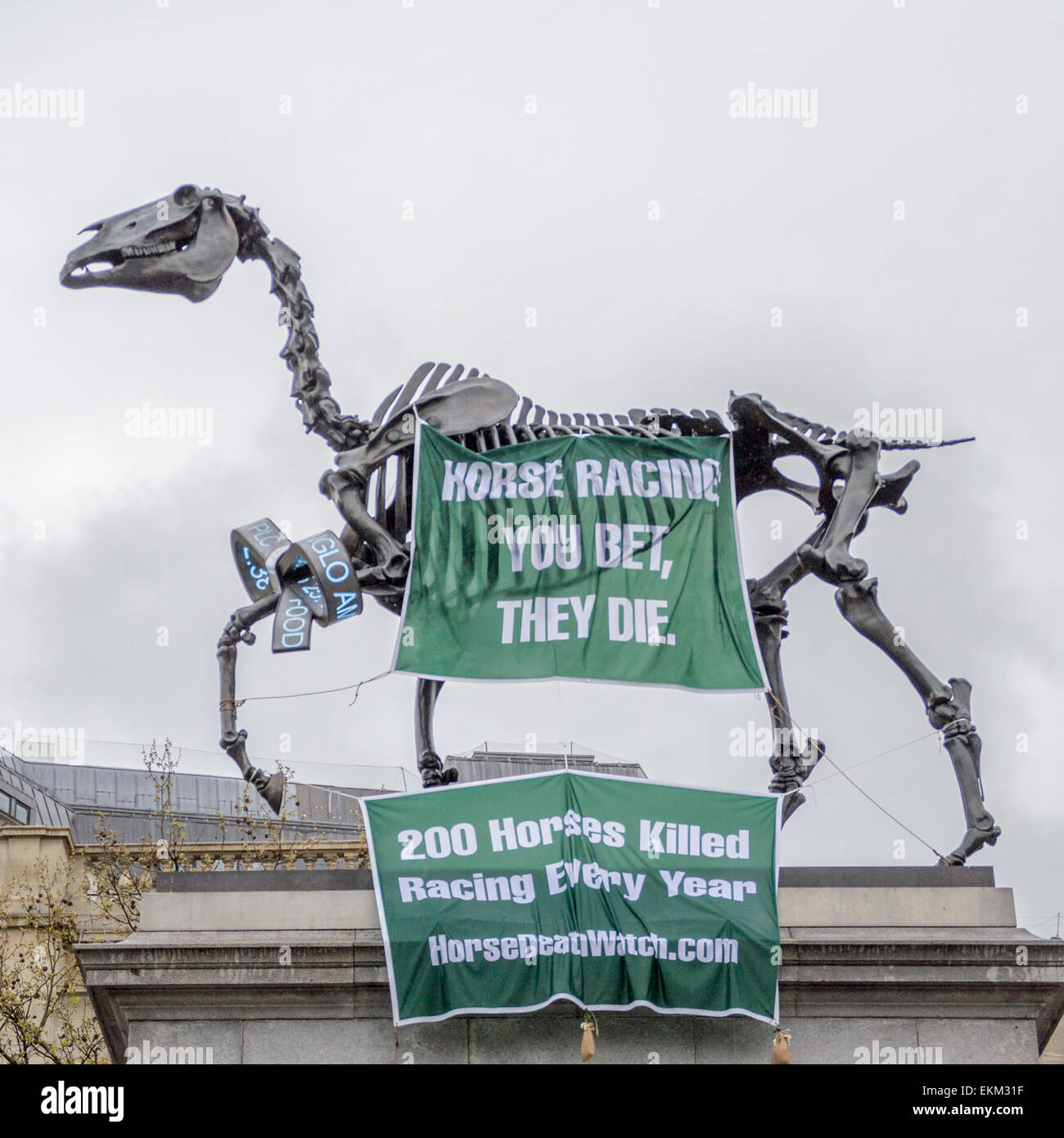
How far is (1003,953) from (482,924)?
497cm

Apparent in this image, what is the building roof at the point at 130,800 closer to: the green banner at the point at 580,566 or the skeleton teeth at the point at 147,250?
the skeleton teeth at the point at 147,250

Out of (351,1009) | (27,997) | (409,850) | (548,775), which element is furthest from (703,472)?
(27,997)

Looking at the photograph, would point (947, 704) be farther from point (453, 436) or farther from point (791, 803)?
point (453, 436)

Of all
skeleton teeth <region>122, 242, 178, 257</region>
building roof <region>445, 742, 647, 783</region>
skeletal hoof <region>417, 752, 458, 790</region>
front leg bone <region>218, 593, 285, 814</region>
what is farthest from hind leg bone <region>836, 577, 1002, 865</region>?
building roof <region>445, 742, 647, 783</region>

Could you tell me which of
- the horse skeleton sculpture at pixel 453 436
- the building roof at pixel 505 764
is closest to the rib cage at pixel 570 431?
the horse skeleton sculpture at pixel 453 436

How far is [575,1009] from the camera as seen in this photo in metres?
17.5

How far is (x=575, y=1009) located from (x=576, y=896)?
1.06 meters

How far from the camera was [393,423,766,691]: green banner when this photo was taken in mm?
19609

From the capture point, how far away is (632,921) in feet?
58.0

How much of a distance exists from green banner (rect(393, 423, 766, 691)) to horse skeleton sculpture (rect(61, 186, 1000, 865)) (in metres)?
0.62

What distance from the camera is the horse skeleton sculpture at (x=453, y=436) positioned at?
1972cm

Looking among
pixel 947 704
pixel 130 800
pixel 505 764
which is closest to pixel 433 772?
pixel 947 704

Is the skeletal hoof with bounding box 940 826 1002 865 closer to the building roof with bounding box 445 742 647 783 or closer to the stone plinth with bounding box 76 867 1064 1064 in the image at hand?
the stone plinth with bounding box 76 867 1064 1064
